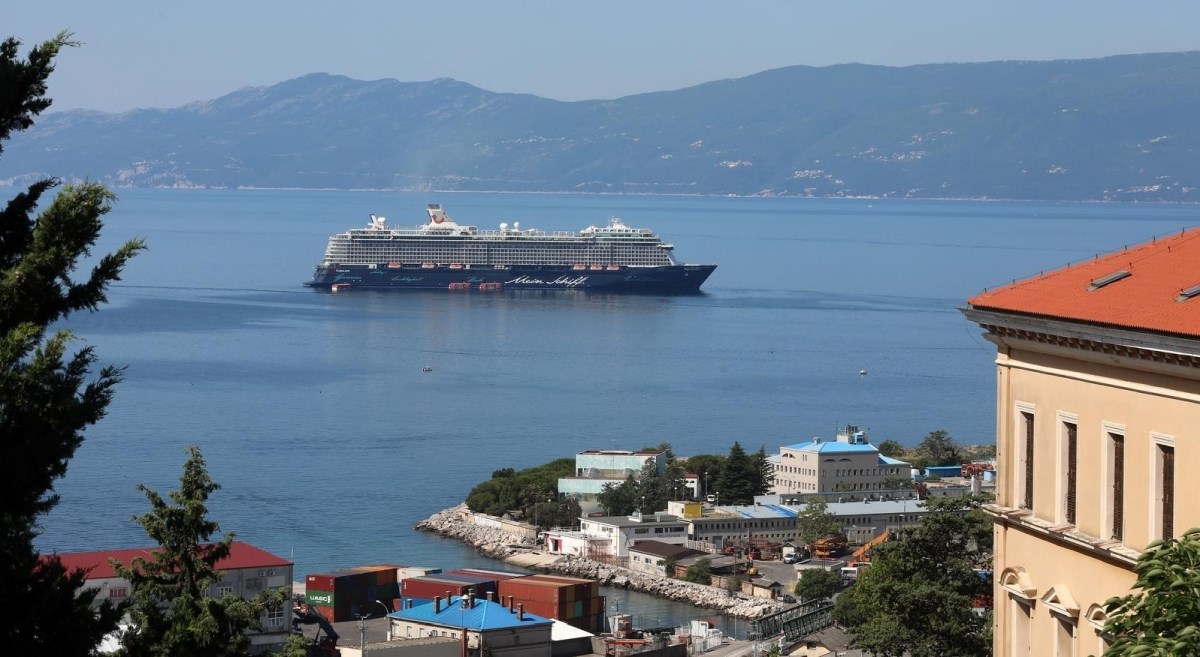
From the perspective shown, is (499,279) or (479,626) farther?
(499,279)

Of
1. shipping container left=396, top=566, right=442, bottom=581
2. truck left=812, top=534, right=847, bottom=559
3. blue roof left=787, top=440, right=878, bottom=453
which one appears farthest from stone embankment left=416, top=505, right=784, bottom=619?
blue roof left=787, top=440, right=878, bottom=453

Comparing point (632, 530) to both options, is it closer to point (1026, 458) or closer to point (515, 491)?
point (515, 491)

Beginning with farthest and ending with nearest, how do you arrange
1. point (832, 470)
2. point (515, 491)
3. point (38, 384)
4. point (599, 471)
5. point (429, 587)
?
point (832, 470)
point (599, 471)
point (515, 491)
point (429, 587)
point (38, 384)

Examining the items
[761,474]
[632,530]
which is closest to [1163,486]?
[632,530]

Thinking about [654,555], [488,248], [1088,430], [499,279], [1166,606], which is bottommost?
[654,555]

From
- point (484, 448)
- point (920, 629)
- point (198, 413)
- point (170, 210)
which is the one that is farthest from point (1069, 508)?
point (170, 210)

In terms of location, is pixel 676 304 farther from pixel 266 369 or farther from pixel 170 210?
pixel 170 210

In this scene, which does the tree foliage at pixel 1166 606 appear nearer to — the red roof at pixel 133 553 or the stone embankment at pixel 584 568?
the red roof at pixel 133 553
